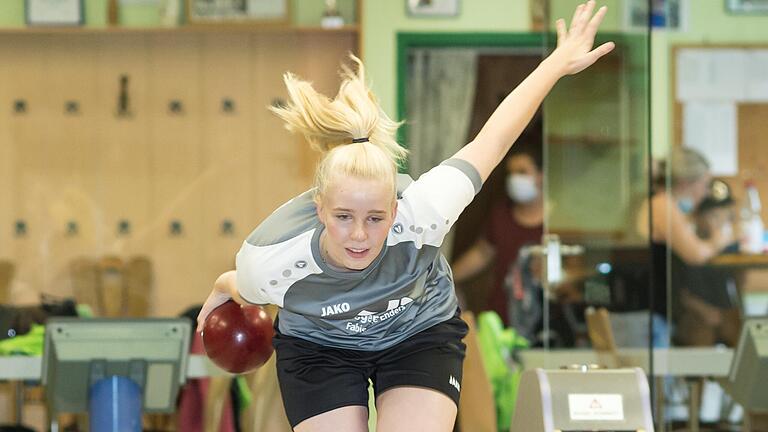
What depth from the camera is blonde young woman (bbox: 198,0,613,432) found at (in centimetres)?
267

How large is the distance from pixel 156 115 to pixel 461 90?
176cm

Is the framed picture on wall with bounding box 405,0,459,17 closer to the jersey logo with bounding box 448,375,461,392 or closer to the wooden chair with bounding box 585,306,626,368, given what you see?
the wooden chair with bounding box 585,306,626,368

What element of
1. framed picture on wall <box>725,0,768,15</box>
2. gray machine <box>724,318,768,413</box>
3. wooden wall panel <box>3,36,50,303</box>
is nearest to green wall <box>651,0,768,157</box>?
framed picture on wall <box>725,0,768,15</box>

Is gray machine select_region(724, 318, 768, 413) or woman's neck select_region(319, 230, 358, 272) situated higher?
woman's neck select_region(319, 230, 358, 272)

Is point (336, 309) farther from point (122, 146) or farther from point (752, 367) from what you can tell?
point (122, 146)

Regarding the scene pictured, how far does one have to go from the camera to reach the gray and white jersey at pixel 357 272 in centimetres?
274

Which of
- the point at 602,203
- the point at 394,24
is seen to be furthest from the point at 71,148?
the point at 602,203

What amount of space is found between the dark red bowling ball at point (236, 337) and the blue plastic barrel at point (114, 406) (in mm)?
803

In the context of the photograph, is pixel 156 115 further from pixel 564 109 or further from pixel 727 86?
pixel 727 86

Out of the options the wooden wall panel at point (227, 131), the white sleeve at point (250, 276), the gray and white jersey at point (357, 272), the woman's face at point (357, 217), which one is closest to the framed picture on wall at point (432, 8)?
the wooden wall panel at point (227, 131)

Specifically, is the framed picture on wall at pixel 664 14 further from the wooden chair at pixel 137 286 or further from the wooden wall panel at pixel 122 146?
the wooden chair at pixel 137 286

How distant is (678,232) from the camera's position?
16.2ft

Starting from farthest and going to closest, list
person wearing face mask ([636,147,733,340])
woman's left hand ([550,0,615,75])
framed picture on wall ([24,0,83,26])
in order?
framed picture on wall ([24,0,83,26]) < person wearing face mask ([636,147,733,340]) < woman's left hand ([550,0,615,75])

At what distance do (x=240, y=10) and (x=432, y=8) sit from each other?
1.00 meters
